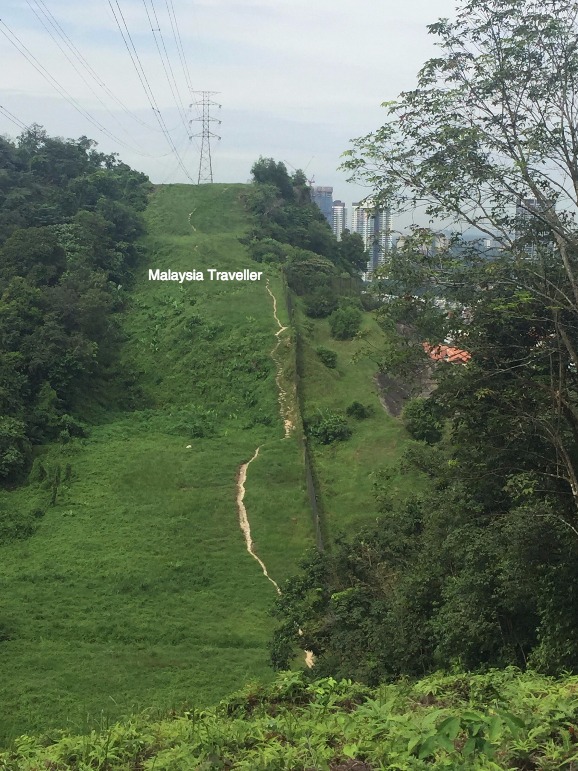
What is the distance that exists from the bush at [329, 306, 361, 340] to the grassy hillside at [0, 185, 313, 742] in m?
2.82

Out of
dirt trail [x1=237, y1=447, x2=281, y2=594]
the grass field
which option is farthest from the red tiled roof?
dirt trail [x1=237, y1=447, x2=281, y2=594]

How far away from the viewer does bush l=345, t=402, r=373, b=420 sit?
83.0 ft

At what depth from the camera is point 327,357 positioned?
94.1 ft

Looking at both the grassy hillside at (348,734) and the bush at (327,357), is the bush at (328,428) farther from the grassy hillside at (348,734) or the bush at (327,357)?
the grassy hillside at (348,734)

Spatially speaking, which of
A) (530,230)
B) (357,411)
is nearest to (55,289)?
(357,411)

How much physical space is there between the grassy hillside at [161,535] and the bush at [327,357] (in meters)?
1.64

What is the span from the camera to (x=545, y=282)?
370 inches

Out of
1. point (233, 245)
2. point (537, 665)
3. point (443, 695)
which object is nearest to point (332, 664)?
point (537, 665)

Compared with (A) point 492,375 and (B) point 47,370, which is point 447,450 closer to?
(A) point 492,375

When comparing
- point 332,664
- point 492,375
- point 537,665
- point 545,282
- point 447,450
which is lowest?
point 332,664

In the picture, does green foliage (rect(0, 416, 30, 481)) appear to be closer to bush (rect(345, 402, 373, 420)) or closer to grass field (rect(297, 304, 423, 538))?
grass field (rect(297, 304, 423, 538))

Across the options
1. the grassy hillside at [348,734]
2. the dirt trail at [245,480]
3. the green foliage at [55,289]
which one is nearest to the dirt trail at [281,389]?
the dirt trail at [245,480]

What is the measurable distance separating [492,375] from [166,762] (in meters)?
6.84

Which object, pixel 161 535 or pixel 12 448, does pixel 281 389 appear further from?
pixel 12 448
